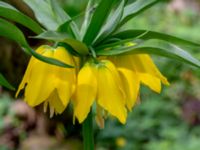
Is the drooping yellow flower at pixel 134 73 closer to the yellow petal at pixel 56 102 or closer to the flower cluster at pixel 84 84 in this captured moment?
the flower cluster at pixel 84 84

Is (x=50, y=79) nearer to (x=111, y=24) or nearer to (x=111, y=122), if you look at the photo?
(x=111, y=24)

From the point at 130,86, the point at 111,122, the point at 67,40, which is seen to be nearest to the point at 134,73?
the point at 130,86

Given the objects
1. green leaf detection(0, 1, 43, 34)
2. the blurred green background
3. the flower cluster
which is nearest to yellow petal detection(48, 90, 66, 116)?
the flower cluster

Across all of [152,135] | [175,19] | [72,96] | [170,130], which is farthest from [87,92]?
[175,19]

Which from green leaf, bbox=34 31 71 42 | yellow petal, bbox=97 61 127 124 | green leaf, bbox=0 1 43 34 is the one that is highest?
green leaf, bbox=0 1 43 34

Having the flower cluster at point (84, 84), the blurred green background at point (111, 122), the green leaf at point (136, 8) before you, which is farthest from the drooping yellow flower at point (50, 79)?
the blurred green background at point (111, 122)

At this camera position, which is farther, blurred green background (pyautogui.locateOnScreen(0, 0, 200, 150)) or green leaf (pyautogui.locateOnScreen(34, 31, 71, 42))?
blurred green background (pyautogui.locateOnScreen(0, 0, 200, 150))

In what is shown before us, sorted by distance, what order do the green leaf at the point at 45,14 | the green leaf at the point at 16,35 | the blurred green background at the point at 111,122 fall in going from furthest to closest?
the blurred green background at the point at 111,122, the green leaf at the point at 45,14, the green leaf at the point at 16,35

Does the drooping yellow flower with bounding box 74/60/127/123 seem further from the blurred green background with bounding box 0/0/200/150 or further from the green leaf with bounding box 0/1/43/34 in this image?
the blurred green background with bounding box 0/0/200/150
